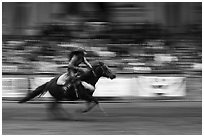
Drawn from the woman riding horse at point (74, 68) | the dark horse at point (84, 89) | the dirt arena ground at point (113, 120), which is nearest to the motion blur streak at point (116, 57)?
the dirt arena ground at point (113, 120)

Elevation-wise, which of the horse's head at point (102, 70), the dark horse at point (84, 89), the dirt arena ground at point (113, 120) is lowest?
the dirt arena ground at point (113, 120)

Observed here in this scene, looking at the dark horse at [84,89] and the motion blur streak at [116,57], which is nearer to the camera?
the dark horse at [84,89]

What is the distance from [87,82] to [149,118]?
5.26ft

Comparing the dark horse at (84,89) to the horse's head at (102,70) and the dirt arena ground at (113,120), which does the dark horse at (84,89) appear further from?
the dirt arena ground at (113,120)

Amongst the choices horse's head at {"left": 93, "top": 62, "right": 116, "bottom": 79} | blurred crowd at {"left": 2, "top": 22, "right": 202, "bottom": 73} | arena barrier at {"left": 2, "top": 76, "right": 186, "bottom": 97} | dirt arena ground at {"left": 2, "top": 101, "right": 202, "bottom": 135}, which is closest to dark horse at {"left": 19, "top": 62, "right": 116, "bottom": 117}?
horse's head at {"left": 93, "top": 62, "right": 116, "bottom": 79}

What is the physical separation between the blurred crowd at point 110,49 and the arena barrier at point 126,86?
0.50 meters

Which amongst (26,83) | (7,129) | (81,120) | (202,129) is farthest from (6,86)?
(202,129)

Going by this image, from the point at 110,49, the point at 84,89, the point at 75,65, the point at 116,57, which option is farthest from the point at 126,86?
the point at 75,65

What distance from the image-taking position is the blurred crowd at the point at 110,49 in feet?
56.1

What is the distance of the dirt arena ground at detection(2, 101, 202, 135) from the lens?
429 inches

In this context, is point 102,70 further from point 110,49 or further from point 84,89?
point 110,49

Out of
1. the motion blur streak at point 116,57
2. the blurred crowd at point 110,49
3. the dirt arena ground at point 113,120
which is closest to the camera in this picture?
the dirt arena ground at point 113,120

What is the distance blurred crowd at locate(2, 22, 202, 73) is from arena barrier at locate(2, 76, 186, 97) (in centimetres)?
50

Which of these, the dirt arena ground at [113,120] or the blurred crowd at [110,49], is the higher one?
the blurred crowd at [110,49]
